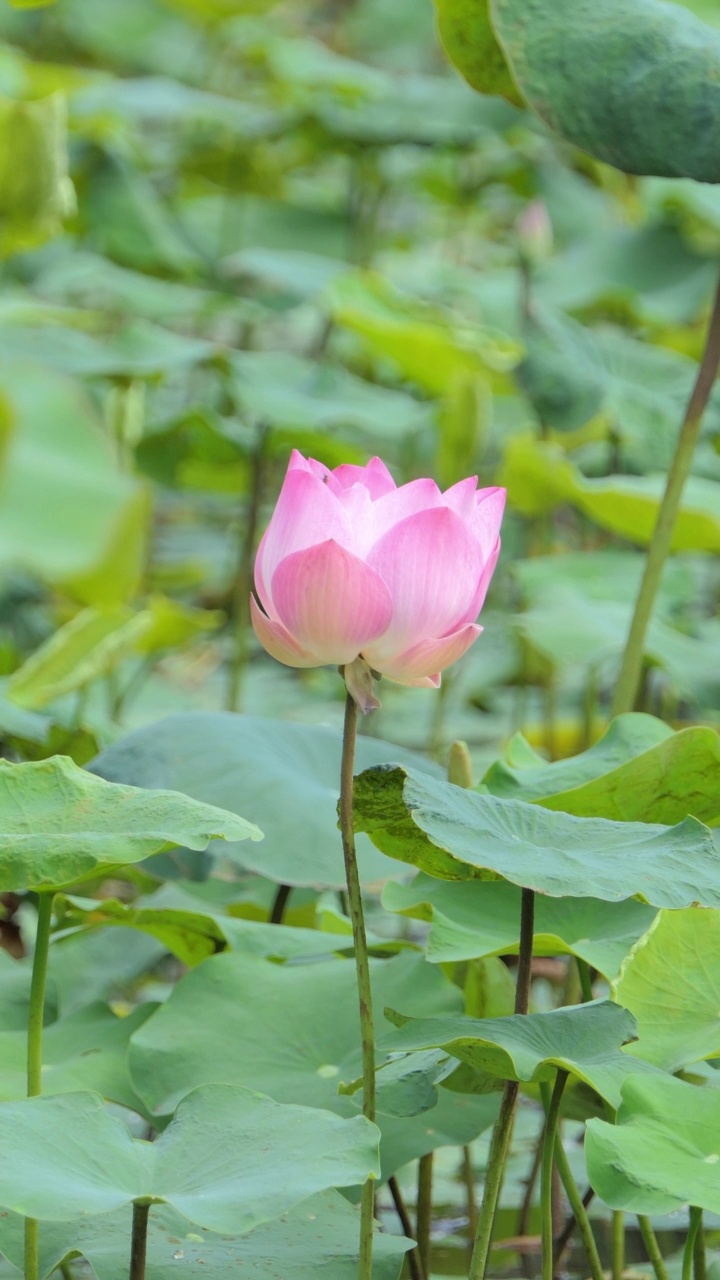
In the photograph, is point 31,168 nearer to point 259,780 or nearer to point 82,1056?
point 259,780

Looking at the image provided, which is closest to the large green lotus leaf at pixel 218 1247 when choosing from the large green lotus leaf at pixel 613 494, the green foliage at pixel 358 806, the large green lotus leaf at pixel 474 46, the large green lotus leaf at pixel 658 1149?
the green foliage at pixel 358 806

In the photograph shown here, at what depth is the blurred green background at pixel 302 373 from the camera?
134 cm

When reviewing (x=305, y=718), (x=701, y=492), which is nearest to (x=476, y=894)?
(x=701, y=492)

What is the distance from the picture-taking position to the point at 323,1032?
2.46 feet

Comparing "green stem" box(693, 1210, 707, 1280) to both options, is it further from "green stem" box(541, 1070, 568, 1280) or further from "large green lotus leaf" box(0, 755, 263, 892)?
"large green lotus leaf" box(0, 755, 263, 892)

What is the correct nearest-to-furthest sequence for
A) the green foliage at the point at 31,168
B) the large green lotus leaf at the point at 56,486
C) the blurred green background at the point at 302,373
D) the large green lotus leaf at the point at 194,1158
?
1. the large green lotus leaf at the point at 194,1158
2. the large green lotus leaf at the point at 56,486
3. the blurred green background at the point at 302,373
4. the green foliage at the point at 31,168

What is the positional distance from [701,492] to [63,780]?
100 centimetres

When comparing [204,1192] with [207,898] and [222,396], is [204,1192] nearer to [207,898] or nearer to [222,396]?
[207,898]

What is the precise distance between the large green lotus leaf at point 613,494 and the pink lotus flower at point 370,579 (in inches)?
31.3

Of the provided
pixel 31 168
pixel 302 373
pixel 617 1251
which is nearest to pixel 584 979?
pixel 617 1251

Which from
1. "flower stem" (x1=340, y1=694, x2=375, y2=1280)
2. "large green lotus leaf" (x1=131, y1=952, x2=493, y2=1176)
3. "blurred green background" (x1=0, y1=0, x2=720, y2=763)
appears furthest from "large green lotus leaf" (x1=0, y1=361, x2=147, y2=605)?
"large green lotus leaf" (x1=131, y1=952, x2=493, y2=1176)

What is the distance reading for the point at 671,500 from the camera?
2.98ft

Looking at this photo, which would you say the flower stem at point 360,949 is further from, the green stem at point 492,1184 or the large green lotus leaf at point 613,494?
the large green lotus leaf at point 613,494

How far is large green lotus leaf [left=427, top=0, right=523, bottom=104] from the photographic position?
857mm
